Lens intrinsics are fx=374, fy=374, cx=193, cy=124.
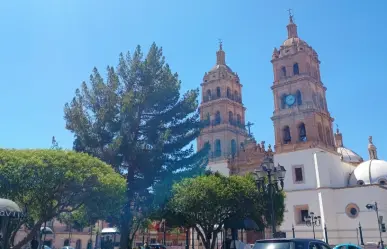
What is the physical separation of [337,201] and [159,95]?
19835 millimetres

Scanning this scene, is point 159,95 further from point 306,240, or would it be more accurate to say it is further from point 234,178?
point 306,240

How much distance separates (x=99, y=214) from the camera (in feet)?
55.3

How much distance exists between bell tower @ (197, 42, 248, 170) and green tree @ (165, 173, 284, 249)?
58.2 feet

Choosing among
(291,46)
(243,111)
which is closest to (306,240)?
(291,46)

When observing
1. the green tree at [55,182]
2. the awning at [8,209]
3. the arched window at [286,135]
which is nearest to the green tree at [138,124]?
the green tree at [55,182]

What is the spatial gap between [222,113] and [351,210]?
16899 mm

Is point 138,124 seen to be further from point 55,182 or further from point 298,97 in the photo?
point 298,97

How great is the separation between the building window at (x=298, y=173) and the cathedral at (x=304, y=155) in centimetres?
9

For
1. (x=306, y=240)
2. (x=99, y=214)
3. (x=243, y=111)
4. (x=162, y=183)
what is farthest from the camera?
(x=243, y=111)

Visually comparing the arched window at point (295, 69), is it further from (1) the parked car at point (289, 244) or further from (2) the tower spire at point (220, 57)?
(1) the parked car at point (289, 244)

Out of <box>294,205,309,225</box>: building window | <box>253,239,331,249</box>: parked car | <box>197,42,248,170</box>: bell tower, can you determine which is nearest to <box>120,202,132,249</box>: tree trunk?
<box>253,239,331,249</box>: parked car

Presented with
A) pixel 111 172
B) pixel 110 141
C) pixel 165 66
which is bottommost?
pixel 111 172

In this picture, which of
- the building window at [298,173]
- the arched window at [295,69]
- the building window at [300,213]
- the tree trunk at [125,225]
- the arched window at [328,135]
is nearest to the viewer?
the tree trunk at [125,225]

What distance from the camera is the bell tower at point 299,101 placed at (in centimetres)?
3484
